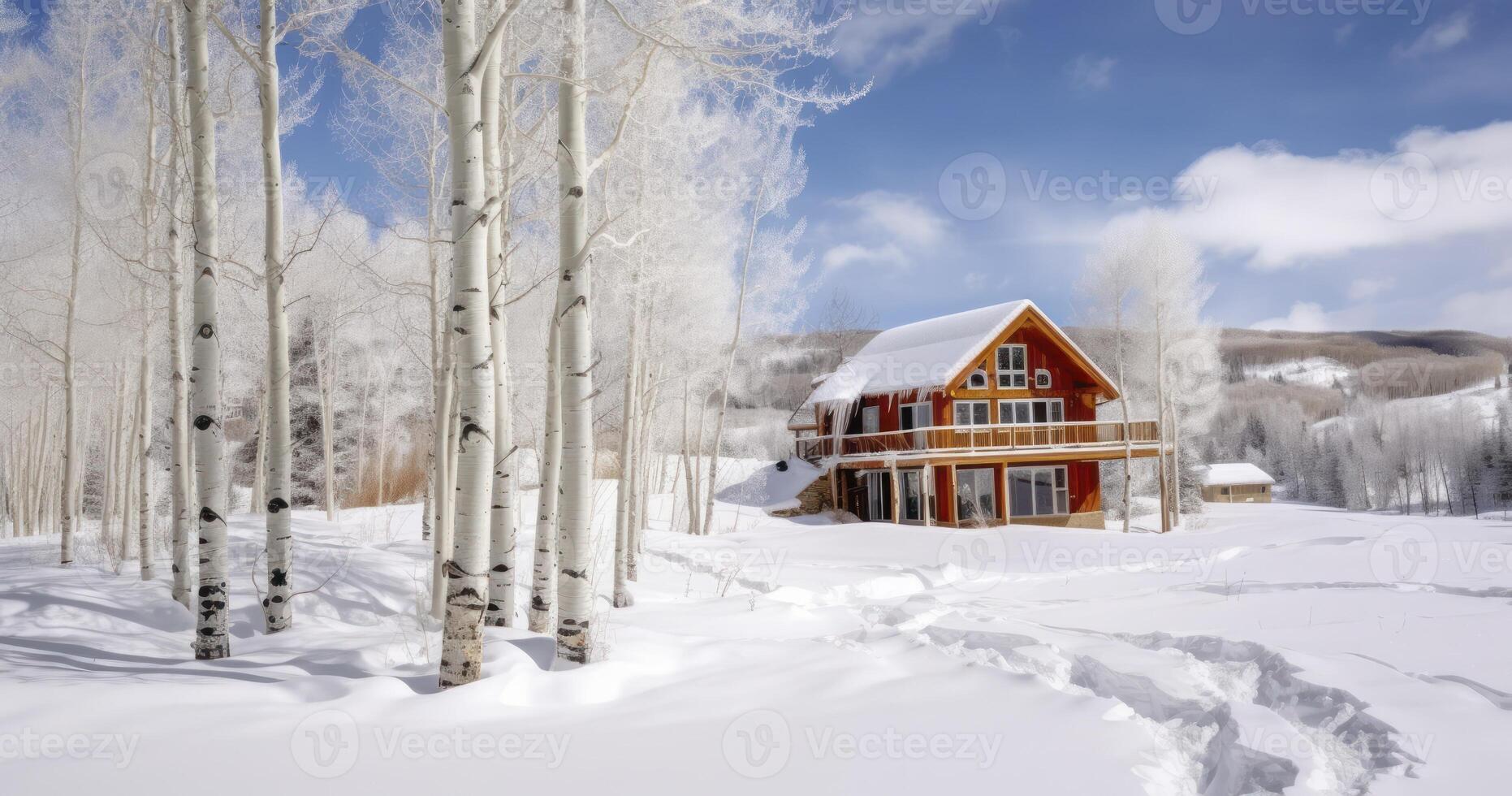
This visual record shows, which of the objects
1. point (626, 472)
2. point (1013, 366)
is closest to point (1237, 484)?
point (1013, 366)

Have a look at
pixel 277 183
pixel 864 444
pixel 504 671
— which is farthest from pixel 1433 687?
pixel 864 444

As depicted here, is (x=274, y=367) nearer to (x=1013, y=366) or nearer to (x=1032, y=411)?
(x=1013, y=366)

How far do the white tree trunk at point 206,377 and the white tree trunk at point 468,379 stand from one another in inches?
88.3

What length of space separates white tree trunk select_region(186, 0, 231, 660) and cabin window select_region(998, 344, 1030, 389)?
22.1 meters

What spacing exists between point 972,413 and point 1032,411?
7.60 feet

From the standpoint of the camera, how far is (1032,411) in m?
25.2

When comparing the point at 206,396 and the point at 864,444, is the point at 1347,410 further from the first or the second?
the point at 206,396

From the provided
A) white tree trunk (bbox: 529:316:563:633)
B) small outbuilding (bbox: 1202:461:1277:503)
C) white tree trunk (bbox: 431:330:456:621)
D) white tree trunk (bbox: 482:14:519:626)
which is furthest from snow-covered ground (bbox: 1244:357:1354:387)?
white tree trunk (bbox: 482:14:519:626)

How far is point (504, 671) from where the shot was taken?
14.1 feet

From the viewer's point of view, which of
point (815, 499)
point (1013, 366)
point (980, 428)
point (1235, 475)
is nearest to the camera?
point (980, 428)

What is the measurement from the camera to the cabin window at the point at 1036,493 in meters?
24.9

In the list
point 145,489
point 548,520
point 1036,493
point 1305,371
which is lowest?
point 1036,493

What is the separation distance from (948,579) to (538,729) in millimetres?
10274

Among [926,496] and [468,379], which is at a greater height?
[468,379]
